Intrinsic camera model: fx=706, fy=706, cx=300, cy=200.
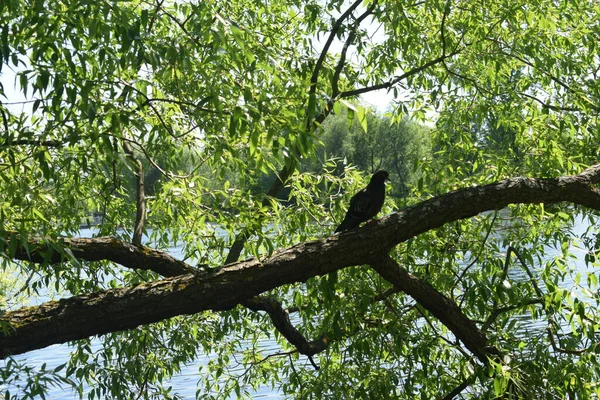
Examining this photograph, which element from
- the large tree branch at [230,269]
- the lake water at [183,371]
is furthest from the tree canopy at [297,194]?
the lake water at [183,371]

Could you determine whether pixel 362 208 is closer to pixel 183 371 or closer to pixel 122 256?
pixel 122 256

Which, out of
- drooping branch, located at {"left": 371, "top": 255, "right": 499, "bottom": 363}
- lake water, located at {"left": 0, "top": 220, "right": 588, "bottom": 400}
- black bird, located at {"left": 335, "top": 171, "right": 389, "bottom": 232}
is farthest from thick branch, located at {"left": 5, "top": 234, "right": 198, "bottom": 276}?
lake water, located at {"left": 0, "top": 220, "right": 588, "bottom": 400}

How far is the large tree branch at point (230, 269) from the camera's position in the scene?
3.92 metres

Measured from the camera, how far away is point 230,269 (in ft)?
14.0

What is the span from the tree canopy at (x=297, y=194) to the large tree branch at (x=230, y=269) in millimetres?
13

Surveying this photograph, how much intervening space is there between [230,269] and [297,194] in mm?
1512

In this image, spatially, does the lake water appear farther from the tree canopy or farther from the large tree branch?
the large tree branch

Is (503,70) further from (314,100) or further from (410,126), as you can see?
(410,126)

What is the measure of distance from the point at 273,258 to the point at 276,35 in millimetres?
2976

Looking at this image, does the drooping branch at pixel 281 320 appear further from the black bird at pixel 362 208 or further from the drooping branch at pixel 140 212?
the drooping branch at pixel 140 212

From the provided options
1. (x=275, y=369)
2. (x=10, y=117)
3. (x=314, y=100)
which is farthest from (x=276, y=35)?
(x=314, y=100)

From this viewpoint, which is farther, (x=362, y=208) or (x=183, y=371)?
(x=183, y=371)

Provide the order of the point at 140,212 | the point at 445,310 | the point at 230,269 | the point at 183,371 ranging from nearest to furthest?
the point at 230,269 → the point at 445,310 → the point at 140,212 → the point at 183,371

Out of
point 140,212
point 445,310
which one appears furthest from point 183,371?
point 445,310
